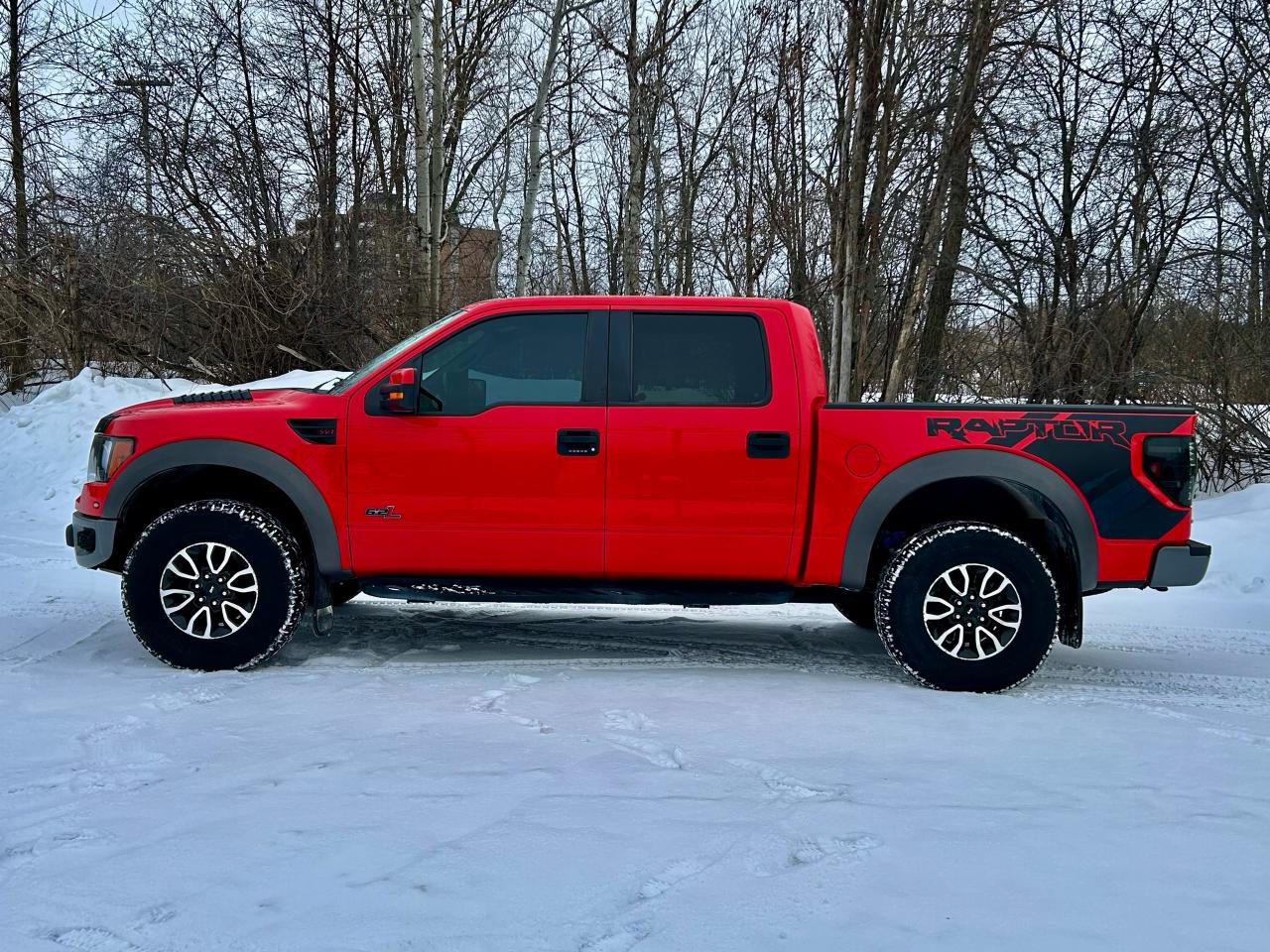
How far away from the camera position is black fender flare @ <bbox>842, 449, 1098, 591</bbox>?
14.4 ft

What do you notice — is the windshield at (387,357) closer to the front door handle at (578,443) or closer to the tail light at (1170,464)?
the front door handle at (578,443)

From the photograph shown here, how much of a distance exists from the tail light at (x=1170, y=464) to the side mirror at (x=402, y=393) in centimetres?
336

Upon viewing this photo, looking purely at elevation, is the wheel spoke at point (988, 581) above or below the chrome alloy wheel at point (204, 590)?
above

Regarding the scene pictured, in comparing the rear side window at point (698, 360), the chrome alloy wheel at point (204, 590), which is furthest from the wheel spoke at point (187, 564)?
the rear side window at point (698, 360)

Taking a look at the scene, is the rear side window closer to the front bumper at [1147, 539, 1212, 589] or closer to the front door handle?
the front door handle

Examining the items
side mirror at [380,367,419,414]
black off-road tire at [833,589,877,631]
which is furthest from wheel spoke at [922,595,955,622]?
side mirror at [380,367,419,414]

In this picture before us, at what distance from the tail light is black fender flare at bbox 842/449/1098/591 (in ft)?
1.12

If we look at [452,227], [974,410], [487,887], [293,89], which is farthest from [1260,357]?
[452,227]

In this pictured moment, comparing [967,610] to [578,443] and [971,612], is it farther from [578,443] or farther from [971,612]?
[578,443]

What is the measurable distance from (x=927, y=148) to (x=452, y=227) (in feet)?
37.8

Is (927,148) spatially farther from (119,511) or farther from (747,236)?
(119,511)

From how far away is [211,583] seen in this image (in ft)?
15.1

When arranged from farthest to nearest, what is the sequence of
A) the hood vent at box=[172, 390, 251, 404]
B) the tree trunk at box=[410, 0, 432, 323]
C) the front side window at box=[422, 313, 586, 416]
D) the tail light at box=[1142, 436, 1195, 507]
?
the tree trunk at box=[410, 0, 432, 323]
the hood vent at box=[172, 390, 251, 404]
the front side window at box=[422, 313, 586, 416]
the tail light at box=[1142, 436, 1195, 507]

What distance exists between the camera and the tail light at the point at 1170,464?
4301 mm
